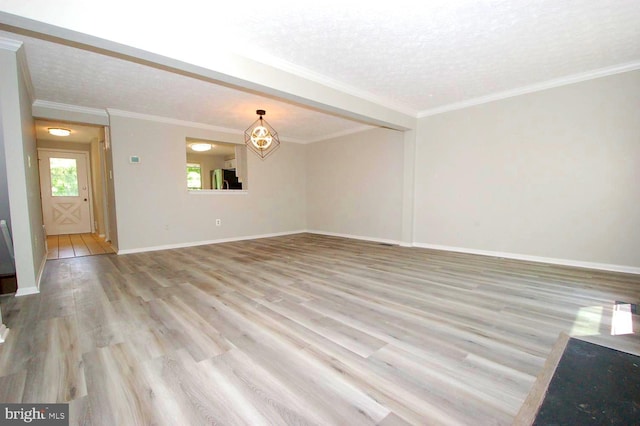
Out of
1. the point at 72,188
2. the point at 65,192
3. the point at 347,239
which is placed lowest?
the point at 347,239

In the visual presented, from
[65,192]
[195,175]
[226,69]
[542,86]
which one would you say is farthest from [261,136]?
[65,192]

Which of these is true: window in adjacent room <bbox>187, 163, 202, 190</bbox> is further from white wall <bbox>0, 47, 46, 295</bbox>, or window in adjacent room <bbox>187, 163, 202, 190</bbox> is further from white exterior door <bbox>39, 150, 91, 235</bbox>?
white wall <bbox>0, 47, 46, 295</bbox>

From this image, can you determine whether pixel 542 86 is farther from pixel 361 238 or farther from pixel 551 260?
pixel 361 238

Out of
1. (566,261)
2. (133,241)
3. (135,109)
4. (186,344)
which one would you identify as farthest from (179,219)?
(566,261)

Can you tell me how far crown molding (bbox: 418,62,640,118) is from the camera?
3383mm

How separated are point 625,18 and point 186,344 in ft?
14.5

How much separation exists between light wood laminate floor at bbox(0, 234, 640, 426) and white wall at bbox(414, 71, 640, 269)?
1.81 ft

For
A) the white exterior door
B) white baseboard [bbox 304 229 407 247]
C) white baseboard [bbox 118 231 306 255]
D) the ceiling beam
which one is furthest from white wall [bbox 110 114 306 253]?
the white exterior door

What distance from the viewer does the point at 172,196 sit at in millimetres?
5492

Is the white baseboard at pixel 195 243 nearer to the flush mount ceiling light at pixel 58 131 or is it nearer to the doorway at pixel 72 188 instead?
the doorway at pixel 72 188

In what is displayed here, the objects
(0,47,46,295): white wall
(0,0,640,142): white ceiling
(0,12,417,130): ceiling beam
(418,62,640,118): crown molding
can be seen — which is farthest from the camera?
(418,62,640,118): crown molding

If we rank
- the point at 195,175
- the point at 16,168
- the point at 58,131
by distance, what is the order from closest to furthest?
1. the point at 16,168
2. the point at 58,131
3. the point at 195,175

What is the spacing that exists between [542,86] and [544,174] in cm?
122

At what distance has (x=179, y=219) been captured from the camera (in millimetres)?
5586
